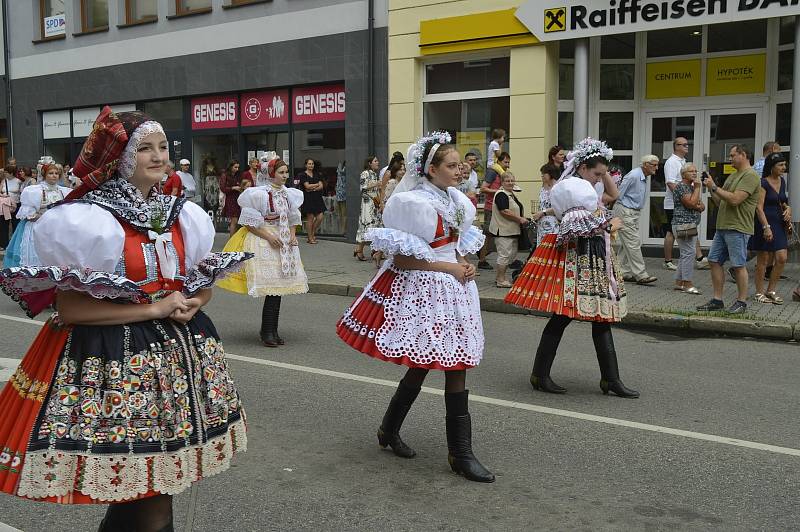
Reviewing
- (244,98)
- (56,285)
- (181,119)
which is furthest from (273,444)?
(181,119)

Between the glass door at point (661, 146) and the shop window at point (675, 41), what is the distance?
3.40ft

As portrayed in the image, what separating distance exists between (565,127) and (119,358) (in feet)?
43.6

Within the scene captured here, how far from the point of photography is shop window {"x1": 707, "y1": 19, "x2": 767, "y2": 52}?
13.6m

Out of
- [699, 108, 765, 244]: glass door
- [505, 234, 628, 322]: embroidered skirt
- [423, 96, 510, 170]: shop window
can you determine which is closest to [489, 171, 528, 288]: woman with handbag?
[423, 96, 510, 170]: shop window

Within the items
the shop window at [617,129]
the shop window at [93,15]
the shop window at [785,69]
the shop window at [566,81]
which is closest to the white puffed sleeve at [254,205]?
the shop window at [566,81]

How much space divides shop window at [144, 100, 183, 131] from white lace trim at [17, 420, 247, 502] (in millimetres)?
18610

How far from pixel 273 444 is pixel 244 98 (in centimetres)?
1498

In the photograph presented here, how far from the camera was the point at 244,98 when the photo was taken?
19.0 metres

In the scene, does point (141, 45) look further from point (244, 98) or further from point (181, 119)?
point (244, 98)

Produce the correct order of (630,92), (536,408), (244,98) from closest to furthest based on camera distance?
(536,408)
(630,92)
(244,98)

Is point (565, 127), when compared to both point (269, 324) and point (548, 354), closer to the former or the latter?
point (269, 324)

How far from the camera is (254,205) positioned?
25.9ft

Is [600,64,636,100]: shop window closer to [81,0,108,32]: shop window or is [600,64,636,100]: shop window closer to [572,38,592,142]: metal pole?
[572,38,592,142]: metal pole

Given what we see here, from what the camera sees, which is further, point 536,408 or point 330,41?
point 330,41
